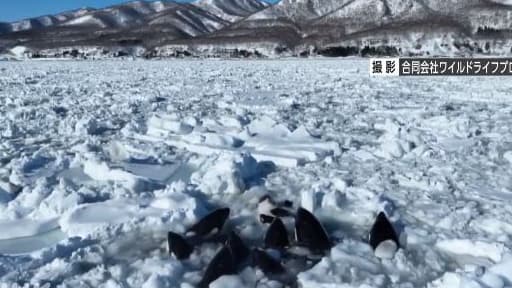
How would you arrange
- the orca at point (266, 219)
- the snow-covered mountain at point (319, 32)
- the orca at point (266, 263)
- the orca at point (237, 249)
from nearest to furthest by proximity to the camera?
the orca at point (266, 263)
the orca at point (237, 249)
the orca at point (266, 219)
the snow-covered mountain at point (319, 32)

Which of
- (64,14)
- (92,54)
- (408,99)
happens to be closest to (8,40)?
(92,54)

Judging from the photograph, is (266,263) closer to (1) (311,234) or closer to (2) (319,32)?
(1) (311,234)

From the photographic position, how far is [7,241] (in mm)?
3545

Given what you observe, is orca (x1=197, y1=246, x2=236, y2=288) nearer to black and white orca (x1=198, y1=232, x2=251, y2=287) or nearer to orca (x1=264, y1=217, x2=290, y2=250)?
black and white orca (x1=198, y1=232, x2=251, y2=287)

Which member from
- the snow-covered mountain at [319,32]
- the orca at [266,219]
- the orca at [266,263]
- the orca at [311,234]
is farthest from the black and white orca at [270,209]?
the snow-covered mountain at [319,32]

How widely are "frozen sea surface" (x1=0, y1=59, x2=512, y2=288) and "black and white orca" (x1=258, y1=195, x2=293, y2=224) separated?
9 cm

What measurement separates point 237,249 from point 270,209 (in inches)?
29.4

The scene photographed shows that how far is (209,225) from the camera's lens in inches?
139

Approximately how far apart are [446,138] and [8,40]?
→ 393 feet

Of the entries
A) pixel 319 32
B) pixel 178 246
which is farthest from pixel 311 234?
pixel 319 32

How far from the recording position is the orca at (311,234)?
3.30m

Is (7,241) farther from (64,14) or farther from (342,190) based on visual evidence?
(64,14)

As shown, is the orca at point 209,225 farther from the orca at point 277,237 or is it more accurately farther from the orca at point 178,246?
the orca at point 277,237

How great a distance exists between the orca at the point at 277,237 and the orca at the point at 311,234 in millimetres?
88
